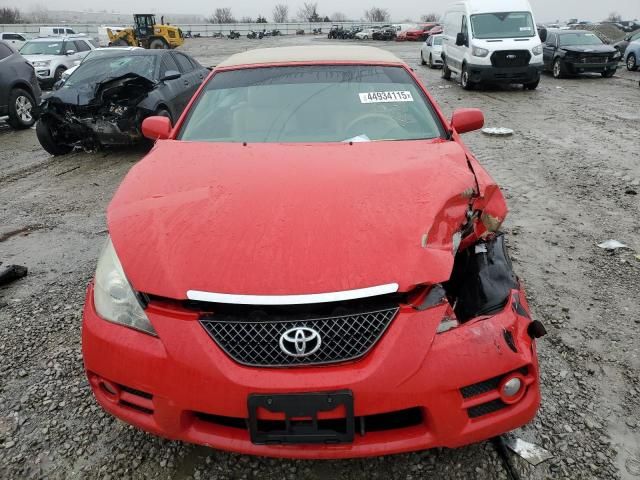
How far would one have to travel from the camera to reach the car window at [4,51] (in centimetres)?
932

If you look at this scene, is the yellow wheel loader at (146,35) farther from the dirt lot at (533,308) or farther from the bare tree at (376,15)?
the bare tree at (376,15)

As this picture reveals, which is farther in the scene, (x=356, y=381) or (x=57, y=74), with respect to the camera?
(x=57, y=74)

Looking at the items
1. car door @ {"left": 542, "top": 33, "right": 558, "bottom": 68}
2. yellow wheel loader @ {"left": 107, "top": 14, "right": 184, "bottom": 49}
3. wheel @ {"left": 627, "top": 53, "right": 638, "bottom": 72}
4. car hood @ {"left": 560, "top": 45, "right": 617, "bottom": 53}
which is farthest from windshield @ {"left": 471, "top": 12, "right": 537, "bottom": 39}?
yellow wheel loader @ {"left": 107, "top": 14, "right": 184, "bottom": 49}

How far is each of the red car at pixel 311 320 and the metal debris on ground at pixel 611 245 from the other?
216 cm

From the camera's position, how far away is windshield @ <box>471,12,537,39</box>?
12.4 m

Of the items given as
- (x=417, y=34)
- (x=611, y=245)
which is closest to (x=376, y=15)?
(x=417, y=34)

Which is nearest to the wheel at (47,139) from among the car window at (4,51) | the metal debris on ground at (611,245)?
the car window at (4,51)

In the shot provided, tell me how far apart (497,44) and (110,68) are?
9060 millimetres

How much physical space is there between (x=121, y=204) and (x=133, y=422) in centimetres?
96

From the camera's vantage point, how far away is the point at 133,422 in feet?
5.75

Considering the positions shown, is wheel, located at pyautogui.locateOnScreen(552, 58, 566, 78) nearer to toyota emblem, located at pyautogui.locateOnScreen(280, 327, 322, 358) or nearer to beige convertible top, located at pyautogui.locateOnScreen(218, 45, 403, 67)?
beige convertible top, located at pyautogui.locateOnScreen(218, 45, 403, 67)

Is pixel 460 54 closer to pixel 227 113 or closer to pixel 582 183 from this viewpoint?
pixel 582 183

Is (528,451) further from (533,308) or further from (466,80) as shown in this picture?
(466,80)

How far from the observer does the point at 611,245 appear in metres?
3.86
